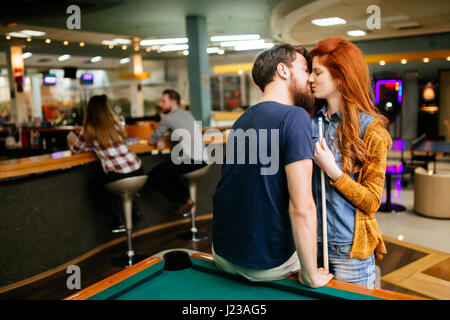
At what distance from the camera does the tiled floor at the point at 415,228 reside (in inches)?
169

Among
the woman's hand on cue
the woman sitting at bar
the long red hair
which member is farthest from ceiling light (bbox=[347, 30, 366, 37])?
the woman's hand on cue

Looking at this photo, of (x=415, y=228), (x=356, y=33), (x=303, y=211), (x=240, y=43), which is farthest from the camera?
(x=240, y=43)

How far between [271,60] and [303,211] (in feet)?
1.85

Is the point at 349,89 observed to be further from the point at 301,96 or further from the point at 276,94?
the point at 276,94

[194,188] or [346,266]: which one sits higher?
[346,266]

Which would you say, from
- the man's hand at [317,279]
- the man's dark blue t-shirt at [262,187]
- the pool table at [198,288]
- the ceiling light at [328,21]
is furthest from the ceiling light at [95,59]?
the man's hand at [317,279]

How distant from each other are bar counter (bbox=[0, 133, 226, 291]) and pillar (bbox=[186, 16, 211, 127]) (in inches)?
142

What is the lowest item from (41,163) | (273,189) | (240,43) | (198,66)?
(41,163)

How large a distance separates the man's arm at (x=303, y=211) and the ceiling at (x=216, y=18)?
4.67 m

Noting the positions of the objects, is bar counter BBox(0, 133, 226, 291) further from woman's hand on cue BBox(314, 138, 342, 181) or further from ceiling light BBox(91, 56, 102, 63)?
ceiling light BBox(91, 56, 102, 63)

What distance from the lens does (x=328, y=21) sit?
7.18 meters

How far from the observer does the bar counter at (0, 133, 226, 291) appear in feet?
11.0

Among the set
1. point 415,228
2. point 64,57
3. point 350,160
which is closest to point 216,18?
point 415,228
